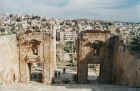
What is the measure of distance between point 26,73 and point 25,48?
334cm

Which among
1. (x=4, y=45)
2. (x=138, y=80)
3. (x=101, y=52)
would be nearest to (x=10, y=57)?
(x=4, y=45)

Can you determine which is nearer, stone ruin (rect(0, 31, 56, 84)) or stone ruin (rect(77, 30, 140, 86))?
stone ruin (rect(77, 30, 140, 86))

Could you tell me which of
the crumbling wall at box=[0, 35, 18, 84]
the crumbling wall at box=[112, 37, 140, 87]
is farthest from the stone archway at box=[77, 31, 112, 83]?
the crumbling wall at box=[0, 35, 18, 84]

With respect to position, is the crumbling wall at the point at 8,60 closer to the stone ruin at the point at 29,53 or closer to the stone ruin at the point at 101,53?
the stone ruin at the point at 29,53

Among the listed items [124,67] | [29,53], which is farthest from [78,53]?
[29,53]

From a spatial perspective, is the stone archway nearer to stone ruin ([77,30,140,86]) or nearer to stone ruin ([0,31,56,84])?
stone ruin ([77,30,140,86])

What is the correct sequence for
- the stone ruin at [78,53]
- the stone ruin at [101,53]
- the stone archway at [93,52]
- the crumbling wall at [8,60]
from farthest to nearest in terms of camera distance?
the stone archway at [93,52], the stone ruin at [78,53], the stone ruin at [101,53], the crumbling wall at [8,60]

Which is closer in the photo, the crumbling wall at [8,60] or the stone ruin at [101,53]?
the crumbling wall at [8,60]

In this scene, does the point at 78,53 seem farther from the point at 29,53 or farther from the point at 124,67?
the point at 29,53

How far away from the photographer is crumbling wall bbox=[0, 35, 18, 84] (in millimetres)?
16109

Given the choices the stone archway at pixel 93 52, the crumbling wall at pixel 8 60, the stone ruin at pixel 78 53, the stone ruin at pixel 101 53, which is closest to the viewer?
the crumbling wall at pixel 8 60

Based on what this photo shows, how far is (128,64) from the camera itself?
1572 centimetres

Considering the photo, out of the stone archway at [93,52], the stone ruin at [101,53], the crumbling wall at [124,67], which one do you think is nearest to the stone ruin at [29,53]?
the stone archway at [93,52]

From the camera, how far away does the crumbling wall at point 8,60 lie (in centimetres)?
1611
